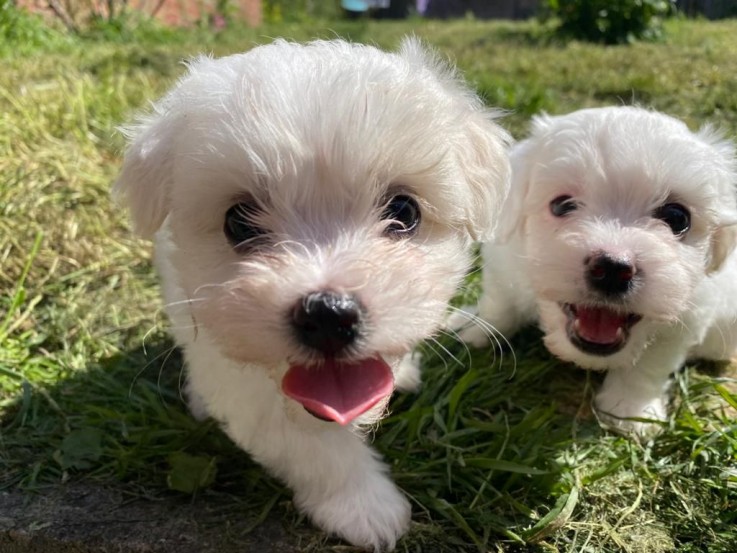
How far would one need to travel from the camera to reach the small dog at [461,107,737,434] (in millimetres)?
2416

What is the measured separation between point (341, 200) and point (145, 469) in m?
1.34

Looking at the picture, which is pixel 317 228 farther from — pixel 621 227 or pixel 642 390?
pixel 642 390

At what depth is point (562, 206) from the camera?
8.84 ft

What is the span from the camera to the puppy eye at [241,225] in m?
1.99

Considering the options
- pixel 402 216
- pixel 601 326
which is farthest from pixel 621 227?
pixel 402 216

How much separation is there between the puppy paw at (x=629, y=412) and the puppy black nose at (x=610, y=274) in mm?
636

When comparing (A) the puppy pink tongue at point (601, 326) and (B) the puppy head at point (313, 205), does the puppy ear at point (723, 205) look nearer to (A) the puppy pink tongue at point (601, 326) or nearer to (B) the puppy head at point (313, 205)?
(A) the puppy pink tongue at point (601, 326)

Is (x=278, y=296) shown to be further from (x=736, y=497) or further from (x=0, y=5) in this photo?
(x=0, y=5)

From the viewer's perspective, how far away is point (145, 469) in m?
2.52

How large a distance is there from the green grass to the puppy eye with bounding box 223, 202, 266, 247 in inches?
31.5

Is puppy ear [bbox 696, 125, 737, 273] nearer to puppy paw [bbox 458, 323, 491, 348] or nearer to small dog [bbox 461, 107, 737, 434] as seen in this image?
small dog [bbox 461, 107, 737, 434]

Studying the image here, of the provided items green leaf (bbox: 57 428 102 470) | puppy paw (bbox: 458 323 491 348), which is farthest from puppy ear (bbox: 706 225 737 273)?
green leaf (bbox: 57 428 102 470)

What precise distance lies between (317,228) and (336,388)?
45 centimetres

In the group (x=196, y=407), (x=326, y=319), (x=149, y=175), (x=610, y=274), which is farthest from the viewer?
(x=196, y=407)
